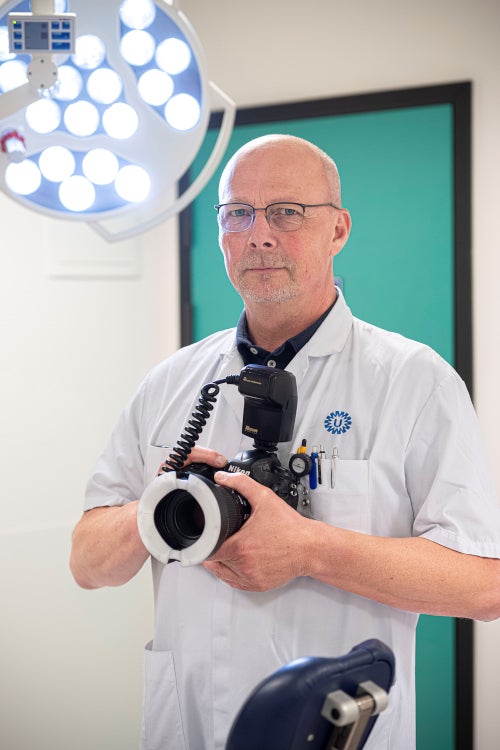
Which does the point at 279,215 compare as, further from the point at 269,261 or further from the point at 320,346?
the point at 320,346

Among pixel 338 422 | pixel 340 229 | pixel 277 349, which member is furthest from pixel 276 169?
pixel 338 422

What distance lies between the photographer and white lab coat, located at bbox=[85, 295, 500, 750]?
1191 mm

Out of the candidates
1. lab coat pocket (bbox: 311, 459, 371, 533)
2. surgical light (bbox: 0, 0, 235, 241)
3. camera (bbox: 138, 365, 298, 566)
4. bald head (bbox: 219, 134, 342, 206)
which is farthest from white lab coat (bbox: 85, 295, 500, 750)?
surgical light (bbox: 0, 0, 235, 241)

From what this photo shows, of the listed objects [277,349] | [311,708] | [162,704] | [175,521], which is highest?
[277,349]

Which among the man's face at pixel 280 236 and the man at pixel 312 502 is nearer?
the man at pixel 312 502

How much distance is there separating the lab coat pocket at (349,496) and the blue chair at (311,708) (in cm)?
54

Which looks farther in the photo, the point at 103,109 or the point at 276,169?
the point at 276,169

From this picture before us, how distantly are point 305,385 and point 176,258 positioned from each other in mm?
1519

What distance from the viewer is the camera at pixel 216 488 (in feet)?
3.16

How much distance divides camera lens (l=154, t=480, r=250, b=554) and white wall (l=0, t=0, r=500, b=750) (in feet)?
4.76

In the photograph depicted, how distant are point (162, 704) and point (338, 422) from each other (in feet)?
1.98

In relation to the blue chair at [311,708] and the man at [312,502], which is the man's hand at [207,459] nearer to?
the man at [312,502]

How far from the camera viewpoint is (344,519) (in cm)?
124

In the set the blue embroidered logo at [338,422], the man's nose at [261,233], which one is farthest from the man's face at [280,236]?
the blue embroidered logo at [338,422]
